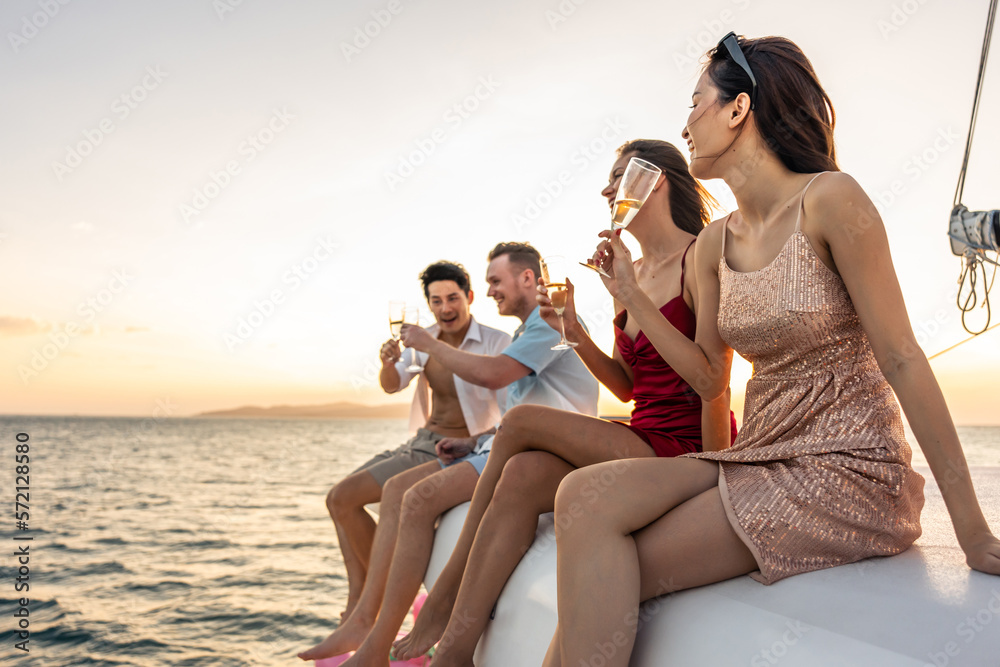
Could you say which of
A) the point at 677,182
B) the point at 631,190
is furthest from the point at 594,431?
the point at 677,182

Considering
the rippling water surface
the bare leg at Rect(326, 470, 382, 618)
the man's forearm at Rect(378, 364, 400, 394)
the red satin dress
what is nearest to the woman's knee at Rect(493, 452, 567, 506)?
the red satin dress

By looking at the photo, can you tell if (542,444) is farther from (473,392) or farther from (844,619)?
(473,392)

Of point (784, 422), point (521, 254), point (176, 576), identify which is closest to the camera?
point (784, 422)

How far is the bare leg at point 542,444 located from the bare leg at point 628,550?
0.58 meters

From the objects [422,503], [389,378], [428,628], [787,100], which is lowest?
Answer: [428,628]

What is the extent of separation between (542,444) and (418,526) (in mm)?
1134

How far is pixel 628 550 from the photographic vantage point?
141 centimetres

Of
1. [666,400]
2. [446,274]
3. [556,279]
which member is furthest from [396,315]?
[666,400]

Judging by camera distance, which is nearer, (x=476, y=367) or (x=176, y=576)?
(x=476, y=367)

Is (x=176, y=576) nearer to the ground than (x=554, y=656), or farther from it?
nearer to the ground

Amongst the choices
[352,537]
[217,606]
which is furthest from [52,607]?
[352,537]

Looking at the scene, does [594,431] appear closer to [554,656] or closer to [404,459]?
[554,656]

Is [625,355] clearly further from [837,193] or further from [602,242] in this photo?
[837,193]

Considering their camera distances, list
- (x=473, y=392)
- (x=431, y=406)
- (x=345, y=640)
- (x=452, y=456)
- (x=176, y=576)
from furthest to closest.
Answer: (x=176, y=576) < (x=431, y=406) < (x=473, y=392) < (x=452, y=456) < (x=345, y=640)
